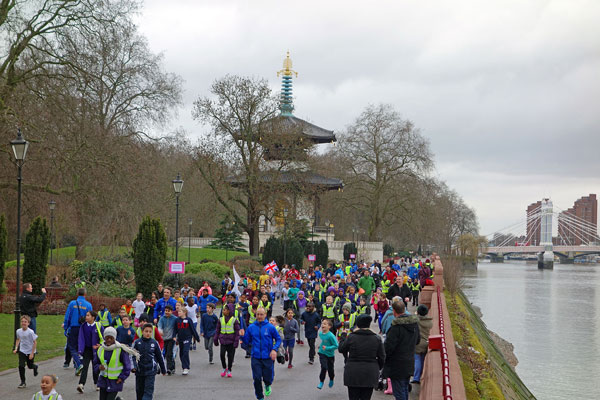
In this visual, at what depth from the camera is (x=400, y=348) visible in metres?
9.38

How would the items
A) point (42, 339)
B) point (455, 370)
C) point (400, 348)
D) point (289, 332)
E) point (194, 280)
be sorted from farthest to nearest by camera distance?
1. point (194, 280)
2. point (42, 339)
3. point (289, 332)
4. point (455, 370)
5. point (400, 348)

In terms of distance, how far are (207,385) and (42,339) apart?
23.4ft

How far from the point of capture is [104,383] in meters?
9.62

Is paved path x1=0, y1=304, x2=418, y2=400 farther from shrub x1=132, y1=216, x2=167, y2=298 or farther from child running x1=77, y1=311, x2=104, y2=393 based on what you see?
shrub x1=132, y1=216, x2=167, y2=298

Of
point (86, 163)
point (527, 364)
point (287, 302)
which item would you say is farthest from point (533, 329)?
point (86, 163)

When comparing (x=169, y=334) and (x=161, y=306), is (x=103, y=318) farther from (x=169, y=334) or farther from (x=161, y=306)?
(x=161, y=306)

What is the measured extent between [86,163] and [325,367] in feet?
49.7

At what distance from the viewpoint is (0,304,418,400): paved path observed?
11.7 metres

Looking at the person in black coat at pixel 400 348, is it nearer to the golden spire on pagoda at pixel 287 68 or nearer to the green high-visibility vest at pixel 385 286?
the green high-visibility vest at pixel 385 286

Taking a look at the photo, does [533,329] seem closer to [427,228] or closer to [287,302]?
[287,302]

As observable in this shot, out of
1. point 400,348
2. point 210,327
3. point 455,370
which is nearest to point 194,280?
point 210,327

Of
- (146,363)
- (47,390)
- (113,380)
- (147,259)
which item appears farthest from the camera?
(147,259)

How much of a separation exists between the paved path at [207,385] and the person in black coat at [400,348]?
8.34 feet

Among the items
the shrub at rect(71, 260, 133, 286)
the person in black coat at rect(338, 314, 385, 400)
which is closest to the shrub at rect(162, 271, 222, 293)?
the shrub at rect(71, 260, 133, 286)
